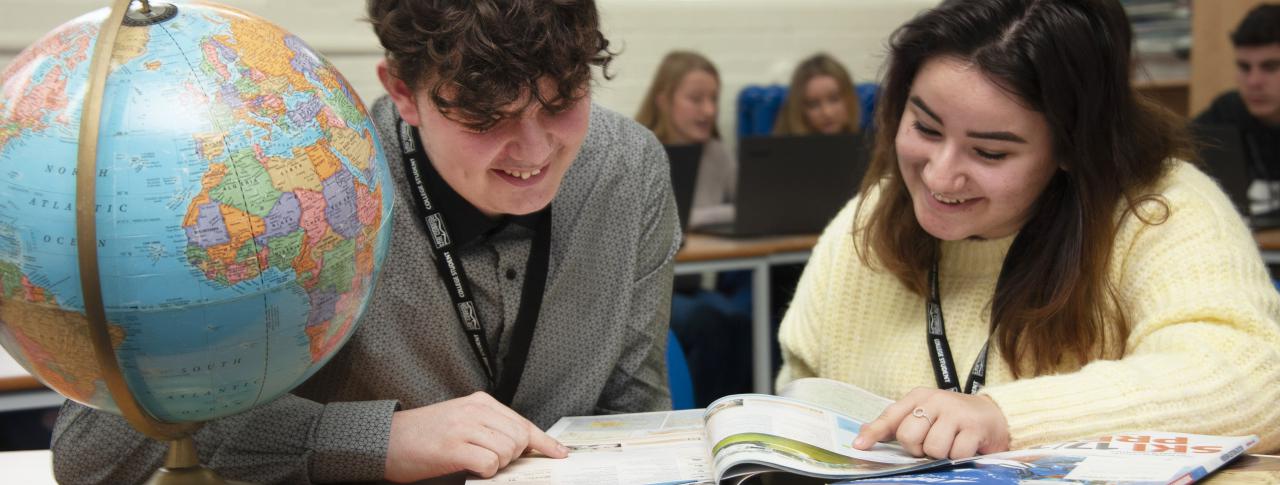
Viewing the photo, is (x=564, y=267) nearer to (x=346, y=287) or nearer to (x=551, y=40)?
(x=551, y=40)

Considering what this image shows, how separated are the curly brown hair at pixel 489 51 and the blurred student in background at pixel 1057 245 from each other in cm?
50

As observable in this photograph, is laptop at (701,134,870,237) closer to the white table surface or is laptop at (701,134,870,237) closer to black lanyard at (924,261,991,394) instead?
black lanyard at (924,261,991,394)

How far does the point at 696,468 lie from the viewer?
3.73ft

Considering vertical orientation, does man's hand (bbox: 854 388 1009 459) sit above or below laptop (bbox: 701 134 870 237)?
above

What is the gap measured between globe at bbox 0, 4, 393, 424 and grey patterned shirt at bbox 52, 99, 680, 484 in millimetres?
328

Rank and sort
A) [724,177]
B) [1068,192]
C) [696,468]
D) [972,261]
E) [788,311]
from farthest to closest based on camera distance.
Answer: [724,177] → [788,311] → [972,261] → [1068,192] → [696,468]

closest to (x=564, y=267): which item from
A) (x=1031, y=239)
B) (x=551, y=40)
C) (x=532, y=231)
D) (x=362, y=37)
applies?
(x=532, y=231)

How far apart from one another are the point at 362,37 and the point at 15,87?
380 centimetres

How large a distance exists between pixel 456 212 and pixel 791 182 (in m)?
2.48

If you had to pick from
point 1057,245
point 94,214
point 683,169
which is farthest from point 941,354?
point 683,169

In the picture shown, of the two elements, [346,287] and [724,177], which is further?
[724,177]

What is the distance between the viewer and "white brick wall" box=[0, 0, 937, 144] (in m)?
4.54

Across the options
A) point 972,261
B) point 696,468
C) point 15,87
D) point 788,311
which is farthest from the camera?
point 788,311

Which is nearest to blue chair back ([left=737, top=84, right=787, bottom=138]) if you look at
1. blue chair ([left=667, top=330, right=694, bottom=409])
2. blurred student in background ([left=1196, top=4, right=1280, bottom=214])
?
blurred student in background ([left=1196, top=4, right=1280, bottom=214])
